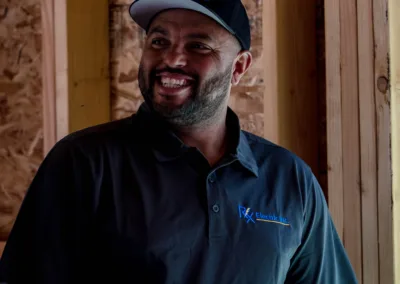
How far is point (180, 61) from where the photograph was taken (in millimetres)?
1250

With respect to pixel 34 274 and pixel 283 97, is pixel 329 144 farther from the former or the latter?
pixel 34 274

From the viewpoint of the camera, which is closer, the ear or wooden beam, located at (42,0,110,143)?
the ear

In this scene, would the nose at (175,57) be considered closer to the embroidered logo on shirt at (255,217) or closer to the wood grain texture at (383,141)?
the embroidered logo on shirt at (255,217)

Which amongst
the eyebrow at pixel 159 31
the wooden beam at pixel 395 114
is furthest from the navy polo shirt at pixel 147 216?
the wooden beam at pixel 395 114

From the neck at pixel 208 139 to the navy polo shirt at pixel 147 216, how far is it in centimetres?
8

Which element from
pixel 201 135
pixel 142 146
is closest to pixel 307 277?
pixel 201 135

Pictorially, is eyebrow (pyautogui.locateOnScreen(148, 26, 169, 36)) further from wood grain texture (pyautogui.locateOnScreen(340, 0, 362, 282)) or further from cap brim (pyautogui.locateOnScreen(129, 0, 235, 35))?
wood grain texture (pyautogui.locateOnScreen(340, 0, 362, 282))

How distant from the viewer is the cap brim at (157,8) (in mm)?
1251

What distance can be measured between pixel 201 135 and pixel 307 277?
56cm

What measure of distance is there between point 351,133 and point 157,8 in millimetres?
889

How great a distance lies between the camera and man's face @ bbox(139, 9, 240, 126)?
1256mm

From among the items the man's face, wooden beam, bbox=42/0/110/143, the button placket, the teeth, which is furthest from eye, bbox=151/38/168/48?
wooden beam, bbox=42/0/110/143

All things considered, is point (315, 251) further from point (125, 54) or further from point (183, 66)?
point (125, 54)

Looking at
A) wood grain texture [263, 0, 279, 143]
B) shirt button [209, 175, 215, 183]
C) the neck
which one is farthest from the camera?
wood grain texture [263, 0, 279, 143]
